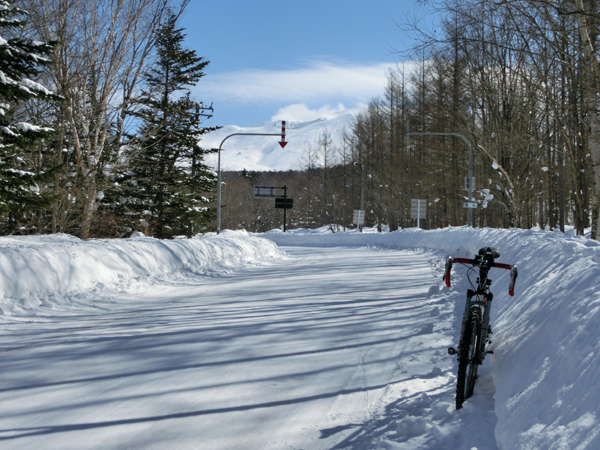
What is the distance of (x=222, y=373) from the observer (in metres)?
5.16

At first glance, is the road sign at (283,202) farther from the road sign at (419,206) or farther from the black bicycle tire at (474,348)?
the black bicycle tire at (474,348)

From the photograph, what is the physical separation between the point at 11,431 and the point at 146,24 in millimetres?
19620

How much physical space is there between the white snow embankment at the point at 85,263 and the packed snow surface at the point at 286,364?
4 cm

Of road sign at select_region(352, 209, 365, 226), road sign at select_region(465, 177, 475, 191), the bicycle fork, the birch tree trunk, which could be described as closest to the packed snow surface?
the bicycle fork

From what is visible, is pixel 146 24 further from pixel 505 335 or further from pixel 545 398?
pixel 545 398

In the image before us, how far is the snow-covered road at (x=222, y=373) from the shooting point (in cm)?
379

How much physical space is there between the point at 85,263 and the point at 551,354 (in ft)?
29.2

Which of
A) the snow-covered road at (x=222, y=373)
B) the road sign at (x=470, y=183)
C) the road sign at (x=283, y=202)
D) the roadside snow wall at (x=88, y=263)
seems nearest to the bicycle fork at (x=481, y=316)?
the snow-covered road at (x=222, y=373)

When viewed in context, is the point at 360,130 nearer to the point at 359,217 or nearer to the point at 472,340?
the point at 359,217

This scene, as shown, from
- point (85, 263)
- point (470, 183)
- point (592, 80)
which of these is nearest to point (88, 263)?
point (85, 263)

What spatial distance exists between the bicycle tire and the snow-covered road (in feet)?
0.57

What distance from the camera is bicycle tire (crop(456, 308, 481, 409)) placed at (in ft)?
13.8

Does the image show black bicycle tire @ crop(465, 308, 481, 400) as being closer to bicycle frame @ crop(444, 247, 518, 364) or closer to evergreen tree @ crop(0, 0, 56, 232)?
bicycle frame @ crop(444, 247, 518, 364)

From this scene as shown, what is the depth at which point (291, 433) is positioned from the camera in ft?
12.5
